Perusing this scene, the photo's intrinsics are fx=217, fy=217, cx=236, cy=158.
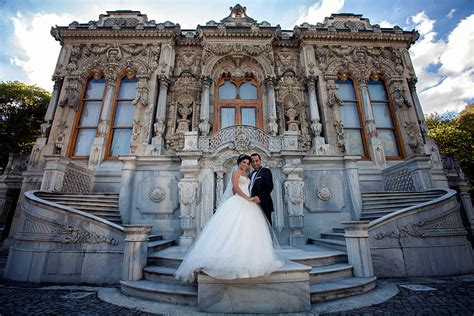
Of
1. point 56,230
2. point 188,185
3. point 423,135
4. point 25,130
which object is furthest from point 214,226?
point 25,130

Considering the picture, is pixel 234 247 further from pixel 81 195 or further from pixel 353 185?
pixel 81 195

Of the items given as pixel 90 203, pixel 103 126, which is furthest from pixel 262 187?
pixel 103 126

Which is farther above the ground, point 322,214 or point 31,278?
point 322,214

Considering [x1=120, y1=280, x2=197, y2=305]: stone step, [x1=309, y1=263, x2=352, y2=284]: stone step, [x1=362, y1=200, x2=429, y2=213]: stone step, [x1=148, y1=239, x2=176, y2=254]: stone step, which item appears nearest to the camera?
[x1=120, y1=280, x2=197, y2=305]: stone step

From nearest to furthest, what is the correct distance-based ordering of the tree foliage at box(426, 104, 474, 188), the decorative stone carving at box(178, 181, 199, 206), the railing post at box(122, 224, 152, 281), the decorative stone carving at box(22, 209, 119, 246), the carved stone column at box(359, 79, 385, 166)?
the railing post at box(122, 224, 152, 281), the decorative stone carving at box(22, 209, 119, 246), the decorative stone carving at box(178, 181, 199, 206), the carved stone column at box(359, 79, 385, 166), the tree foliage at box(426, 104, 474, 188)

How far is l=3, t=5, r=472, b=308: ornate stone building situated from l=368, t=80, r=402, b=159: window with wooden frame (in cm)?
6

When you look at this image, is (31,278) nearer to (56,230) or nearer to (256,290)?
(56,230)

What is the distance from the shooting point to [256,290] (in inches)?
129

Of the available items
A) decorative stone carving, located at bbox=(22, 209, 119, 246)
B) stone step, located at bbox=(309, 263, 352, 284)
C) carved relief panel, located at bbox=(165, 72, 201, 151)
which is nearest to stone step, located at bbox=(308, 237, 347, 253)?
stone step, located at bbox=(309, 263, 352, 284)

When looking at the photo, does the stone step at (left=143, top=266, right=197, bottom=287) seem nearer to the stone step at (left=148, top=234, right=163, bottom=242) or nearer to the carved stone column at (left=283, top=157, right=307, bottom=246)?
the stone step at (left=148, top=234, right=163, bottom=242)

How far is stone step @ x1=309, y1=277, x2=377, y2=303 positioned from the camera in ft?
12.1

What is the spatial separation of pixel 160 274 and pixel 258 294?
219 cm

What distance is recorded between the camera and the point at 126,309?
347 centimetres

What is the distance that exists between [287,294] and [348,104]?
1175 centimetres
